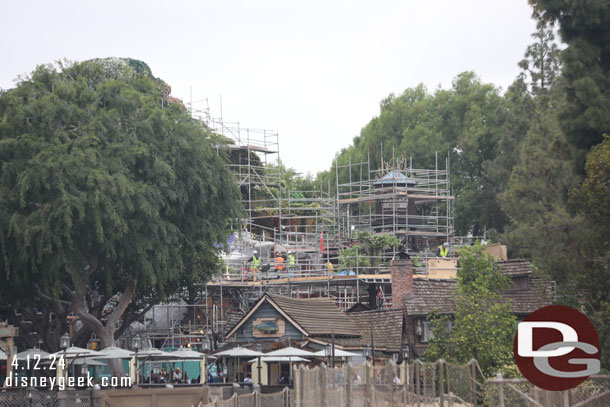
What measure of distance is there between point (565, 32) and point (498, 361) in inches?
515

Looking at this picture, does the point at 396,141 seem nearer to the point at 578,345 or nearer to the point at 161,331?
the point at 161,331

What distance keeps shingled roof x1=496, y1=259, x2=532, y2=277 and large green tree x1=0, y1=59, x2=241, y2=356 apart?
48.5 feet

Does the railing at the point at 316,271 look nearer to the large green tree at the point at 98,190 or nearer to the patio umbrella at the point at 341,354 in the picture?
the patio umbrella at the point at 341,354

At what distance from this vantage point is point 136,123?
42.5m

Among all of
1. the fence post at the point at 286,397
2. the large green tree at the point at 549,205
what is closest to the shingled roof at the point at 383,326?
the large green tree at the point at 549,205

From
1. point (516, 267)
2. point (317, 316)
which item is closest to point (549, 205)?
point (516, 267)

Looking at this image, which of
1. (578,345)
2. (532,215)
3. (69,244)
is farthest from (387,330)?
(578,345)

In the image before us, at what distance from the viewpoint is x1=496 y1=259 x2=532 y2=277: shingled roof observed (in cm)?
4888

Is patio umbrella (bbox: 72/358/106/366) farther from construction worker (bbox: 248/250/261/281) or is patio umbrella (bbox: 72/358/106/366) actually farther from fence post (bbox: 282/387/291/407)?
construction worker (bbox: 248/250/261/281)

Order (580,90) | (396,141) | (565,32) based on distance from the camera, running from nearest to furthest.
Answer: (580,90)
(565,32)
(396,141)

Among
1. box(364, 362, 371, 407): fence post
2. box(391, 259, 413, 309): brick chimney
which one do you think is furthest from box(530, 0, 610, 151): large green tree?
box(391, 259, 413, 309): brick chimney

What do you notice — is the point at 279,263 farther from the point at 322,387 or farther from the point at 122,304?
the point at 322,387

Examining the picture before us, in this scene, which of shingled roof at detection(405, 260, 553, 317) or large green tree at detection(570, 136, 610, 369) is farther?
shingled roof at detection(405, 260, 553, 317)

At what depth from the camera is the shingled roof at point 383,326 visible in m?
46.8
